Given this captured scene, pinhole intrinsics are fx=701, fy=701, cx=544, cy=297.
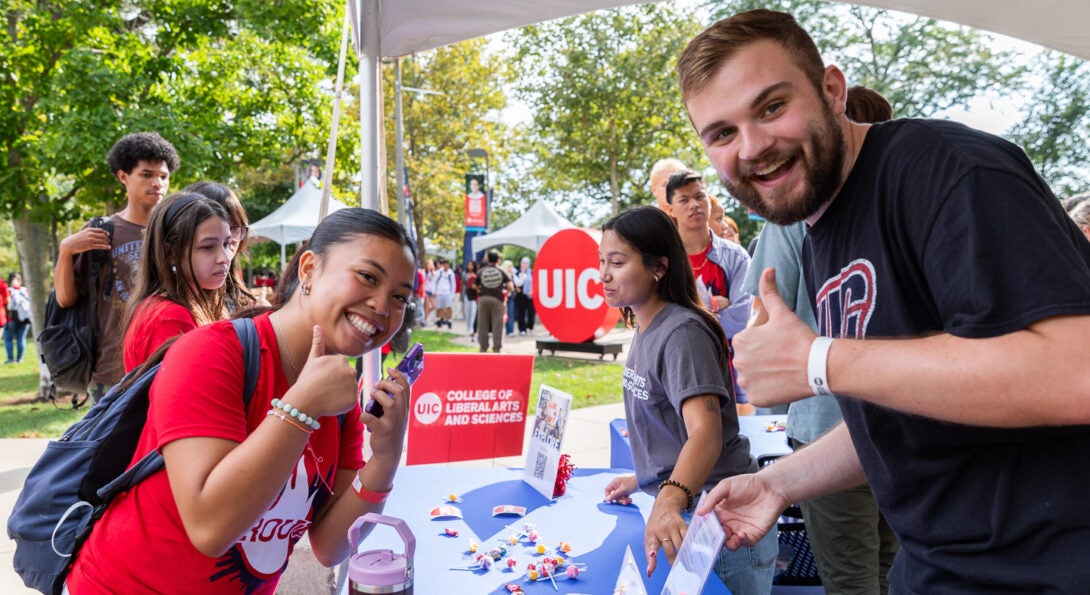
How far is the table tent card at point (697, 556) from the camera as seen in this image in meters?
1.21

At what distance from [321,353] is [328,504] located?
589 mm

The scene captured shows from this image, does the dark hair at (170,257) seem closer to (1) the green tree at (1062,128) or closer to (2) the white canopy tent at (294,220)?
(2) the white canopy tent at (294,220)

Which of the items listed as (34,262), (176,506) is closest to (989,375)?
(176,506)

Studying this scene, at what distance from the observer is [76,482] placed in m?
1.57

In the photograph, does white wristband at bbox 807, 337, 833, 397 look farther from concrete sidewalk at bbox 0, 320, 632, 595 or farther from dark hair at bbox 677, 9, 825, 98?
concrete sidewalk at bbox 0, 320, 632, 595

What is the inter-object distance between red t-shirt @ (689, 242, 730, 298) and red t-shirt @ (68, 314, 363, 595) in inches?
131

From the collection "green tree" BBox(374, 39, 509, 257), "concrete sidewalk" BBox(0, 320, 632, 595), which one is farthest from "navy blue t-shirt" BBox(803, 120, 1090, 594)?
"green tree" BBox(374, 39, 509, 257)

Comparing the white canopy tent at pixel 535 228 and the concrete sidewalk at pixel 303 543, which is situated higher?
the white canopy tent at pixel 535 228

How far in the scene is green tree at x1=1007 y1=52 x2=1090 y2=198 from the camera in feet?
59.5

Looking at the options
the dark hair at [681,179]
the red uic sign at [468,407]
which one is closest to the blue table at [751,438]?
the red uic sign at [468,407]

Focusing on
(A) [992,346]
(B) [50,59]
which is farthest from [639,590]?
(B) [50,59]

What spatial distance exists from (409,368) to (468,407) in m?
2.10

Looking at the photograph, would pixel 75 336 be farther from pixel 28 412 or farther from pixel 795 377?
pixel 28 412

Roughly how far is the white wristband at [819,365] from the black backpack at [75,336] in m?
3.48
